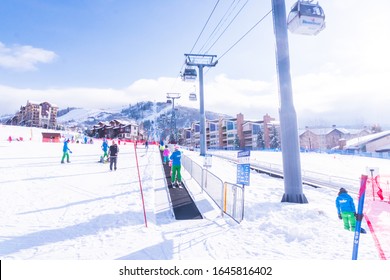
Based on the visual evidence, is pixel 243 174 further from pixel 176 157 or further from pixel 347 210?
pixel 176 157

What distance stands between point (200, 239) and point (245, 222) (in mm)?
1700

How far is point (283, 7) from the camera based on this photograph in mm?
9211

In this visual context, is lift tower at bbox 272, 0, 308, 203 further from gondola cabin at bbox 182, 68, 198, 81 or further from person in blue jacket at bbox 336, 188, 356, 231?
gondola cabin at bbox 182, 68, 198, 81

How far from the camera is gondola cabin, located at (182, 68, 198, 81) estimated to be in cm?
2600

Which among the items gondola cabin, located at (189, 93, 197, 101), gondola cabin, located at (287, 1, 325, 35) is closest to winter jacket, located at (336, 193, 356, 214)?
gondola cabin, located at (287, 1, 325, 35)

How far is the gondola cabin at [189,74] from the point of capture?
2600 centimetres

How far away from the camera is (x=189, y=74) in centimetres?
2608

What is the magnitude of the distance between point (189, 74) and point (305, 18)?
18.2 metres

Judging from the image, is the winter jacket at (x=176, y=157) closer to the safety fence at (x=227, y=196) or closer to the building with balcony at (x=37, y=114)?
the safety fence at (x=227, y=196)

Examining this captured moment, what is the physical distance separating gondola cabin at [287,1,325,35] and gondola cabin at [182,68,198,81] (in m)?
17.6

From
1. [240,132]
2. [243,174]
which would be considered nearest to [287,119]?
[243,174]

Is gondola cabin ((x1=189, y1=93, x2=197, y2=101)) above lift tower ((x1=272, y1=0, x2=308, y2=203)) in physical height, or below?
above

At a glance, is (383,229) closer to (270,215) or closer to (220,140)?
(270,215)

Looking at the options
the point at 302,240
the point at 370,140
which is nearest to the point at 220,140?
the point at 370,140
